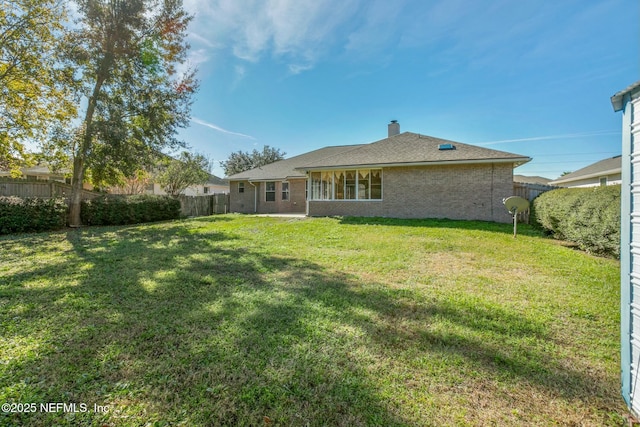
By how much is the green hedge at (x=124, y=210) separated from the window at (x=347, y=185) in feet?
28.1

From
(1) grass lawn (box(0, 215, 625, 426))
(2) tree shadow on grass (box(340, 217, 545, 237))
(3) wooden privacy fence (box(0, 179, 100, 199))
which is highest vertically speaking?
(3) wooden privacy fence (box(0, 179, 100, 199))

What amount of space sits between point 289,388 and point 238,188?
2093cm

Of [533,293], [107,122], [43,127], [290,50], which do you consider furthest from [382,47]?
[43,127]

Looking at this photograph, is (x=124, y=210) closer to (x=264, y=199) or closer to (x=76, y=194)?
(x=76, y=194)

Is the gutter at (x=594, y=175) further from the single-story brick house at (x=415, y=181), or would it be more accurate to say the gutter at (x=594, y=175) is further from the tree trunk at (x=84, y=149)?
the tree trunk at (x=84, y=149)

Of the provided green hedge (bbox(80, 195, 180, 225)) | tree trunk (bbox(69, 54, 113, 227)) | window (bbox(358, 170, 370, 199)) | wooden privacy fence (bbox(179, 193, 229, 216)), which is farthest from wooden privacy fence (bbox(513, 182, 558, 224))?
wooden privacy fence (bbox(179, 193, 229, 216))

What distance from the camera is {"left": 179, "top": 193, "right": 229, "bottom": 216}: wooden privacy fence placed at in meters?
19.0

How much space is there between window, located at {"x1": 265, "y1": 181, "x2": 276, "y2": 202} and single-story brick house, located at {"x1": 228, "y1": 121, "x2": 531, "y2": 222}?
17.5 ft

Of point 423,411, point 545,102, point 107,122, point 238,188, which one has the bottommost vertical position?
point 423,411

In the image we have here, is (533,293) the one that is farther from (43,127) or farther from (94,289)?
(43,127)

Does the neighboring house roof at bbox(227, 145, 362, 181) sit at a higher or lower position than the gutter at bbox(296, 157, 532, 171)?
higher

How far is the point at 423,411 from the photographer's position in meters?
1.89

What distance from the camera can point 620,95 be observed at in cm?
203

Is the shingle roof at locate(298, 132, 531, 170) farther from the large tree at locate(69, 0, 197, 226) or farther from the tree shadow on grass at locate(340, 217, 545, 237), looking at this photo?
the large tree at locate(69, 0, 197, 226)
